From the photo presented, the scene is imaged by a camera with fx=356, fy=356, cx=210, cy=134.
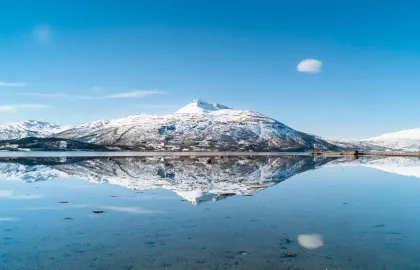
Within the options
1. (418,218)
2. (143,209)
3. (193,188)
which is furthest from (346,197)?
(143,209)

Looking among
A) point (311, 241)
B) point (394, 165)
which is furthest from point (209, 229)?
point (394, 165)

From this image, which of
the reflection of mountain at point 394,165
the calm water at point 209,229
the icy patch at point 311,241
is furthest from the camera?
the reflection of mountain at point 394,165

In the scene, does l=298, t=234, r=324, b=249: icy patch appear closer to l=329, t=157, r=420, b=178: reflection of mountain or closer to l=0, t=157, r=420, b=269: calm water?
l=0, t=157, r=420, b=269: calm water

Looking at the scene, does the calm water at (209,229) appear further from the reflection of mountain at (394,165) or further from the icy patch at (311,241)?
the reflection of mountain at (394,165)

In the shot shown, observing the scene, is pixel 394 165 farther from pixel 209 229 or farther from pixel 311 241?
pixel 209 229

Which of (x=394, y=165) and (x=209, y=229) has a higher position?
(x=394, y=165)

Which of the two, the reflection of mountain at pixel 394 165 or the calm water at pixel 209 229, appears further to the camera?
the reflection of mountain at pixel 394 165

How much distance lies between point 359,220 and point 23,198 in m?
33.5

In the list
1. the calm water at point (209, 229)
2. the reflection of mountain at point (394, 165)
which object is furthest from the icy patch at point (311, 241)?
the reflection of mountain at point (394, 165)

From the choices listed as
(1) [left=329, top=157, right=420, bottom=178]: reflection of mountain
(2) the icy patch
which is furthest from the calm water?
(1) [left=329, top=157, right=420, bottom=178]: reflection of mountain

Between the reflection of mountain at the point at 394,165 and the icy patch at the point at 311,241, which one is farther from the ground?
the reflection of mountain at the point at 394,165

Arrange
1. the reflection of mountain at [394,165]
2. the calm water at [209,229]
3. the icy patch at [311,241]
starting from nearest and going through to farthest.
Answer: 1. the calm water at [209,229]
2. the icy patch at [311,241]
3. the reflection of mountain at [394,165]

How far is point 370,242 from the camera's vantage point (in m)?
21.4

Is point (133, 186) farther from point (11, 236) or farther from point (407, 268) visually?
point (407, 268)
